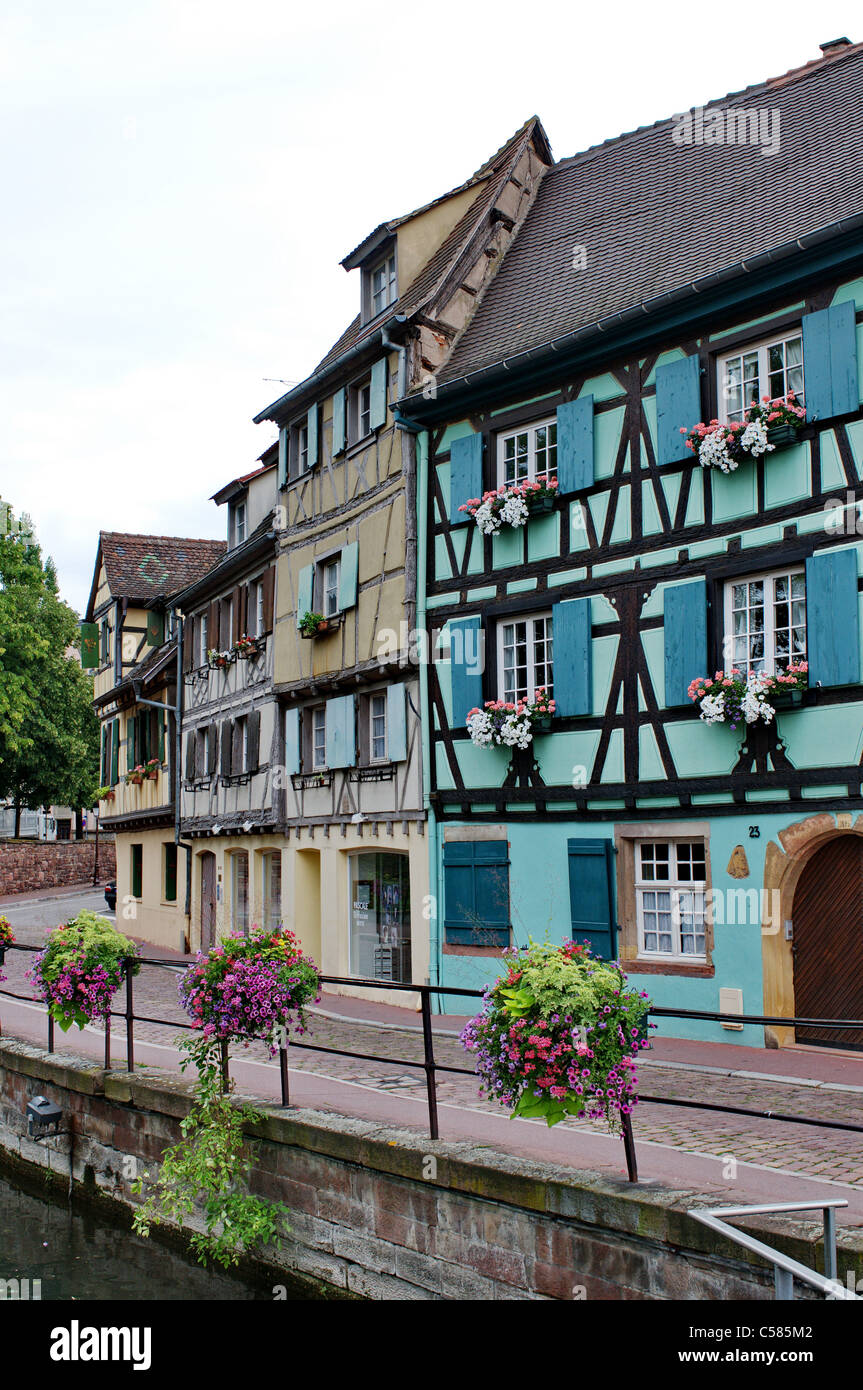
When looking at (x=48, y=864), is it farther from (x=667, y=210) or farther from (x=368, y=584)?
(x=667, y=210)

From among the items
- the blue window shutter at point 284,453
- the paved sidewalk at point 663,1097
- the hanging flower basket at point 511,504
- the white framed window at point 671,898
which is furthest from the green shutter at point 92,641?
the white framed window at point 671,898

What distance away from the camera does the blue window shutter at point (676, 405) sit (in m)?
12.9

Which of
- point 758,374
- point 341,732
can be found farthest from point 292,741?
point 758,374

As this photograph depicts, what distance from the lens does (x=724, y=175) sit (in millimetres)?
15359

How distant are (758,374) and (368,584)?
21.6 ft

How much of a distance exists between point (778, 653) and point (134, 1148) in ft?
24.4

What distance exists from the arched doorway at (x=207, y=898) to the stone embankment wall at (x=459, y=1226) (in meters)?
15.9

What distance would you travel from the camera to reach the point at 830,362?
11.7m

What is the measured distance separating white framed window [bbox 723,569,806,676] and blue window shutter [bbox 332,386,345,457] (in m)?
7.75

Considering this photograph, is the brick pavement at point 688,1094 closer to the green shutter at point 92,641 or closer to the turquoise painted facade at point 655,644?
the turquoise painted facade at point 655,644

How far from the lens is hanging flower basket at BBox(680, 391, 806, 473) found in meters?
11.9

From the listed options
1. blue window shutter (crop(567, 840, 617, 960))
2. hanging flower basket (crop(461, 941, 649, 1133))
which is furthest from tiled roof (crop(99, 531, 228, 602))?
hanging flower basket (crop(461, 941, 649, 1133))
